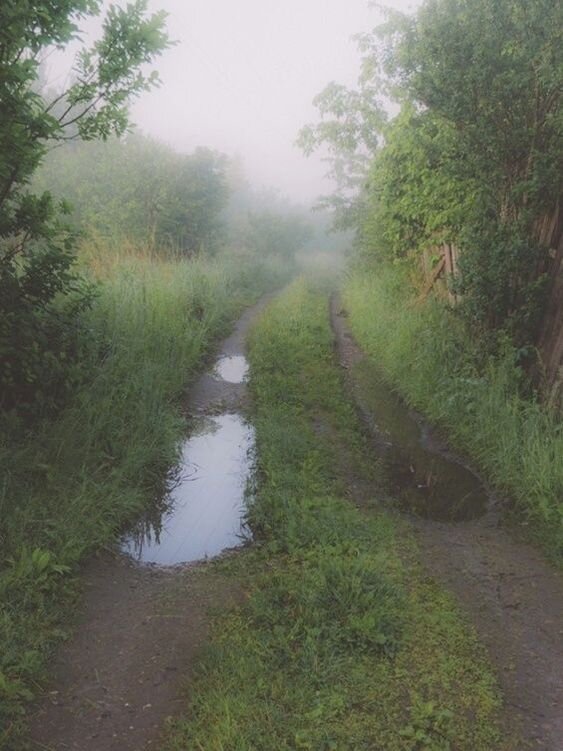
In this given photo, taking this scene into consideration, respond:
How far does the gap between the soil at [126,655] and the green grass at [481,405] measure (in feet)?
9.25

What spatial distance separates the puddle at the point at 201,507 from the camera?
428cm

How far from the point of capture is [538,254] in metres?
6.24

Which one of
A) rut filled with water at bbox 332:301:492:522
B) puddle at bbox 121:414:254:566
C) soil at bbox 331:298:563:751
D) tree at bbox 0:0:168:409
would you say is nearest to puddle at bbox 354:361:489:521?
rut filled with water at bbox 332:301:492:522

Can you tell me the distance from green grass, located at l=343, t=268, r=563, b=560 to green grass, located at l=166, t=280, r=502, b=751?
53.0 inches

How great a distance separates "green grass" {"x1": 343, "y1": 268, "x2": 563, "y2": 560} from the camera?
4688 millimetres

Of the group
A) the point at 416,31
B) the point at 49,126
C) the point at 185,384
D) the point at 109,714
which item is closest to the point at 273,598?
the point at 109,714

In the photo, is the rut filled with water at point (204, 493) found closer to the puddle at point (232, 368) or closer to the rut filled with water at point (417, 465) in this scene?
the puddle at point (232, 368)

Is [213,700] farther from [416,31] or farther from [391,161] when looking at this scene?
[391,161]

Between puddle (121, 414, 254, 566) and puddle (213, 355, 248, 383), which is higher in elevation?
puddle (213, 355, 248, 383)

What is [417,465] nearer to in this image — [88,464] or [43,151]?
[88,464]

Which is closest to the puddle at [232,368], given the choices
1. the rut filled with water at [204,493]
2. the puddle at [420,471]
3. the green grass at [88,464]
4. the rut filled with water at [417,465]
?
the green grass at [88,464]

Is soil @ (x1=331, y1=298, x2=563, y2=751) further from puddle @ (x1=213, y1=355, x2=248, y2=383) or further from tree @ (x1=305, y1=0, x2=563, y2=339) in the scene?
puddle @ (x1=213, y1=355, x2=248, y2=383)

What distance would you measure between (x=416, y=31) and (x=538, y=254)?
12.1 ft

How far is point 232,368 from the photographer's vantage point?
29.7 ft
